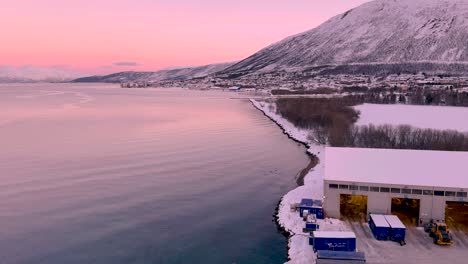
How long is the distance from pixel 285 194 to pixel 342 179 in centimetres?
864

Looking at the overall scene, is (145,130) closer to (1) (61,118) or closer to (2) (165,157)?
(2) (165,157)

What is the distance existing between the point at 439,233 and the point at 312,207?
6908 millimetres

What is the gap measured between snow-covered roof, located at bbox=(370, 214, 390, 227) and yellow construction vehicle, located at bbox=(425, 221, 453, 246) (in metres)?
2.42

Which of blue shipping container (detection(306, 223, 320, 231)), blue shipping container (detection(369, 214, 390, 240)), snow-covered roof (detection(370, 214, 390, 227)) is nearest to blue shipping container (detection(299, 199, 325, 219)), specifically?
blue shipping container (detection(306, 223, 320, 231))

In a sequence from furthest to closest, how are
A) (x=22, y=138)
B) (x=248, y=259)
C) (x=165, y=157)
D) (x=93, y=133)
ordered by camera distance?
(x=93, y=133)
(x=22, y=138)
(x=165, y=157)
(x=248, y=259)

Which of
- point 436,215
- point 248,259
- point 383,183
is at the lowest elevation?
point 248,259

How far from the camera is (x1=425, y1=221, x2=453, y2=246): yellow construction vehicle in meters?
19.7

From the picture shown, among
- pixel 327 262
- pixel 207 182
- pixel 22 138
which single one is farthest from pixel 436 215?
pixel 22 138

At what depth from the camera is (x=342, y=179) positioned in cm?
2253

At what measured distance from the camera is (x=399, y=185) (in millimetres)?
21781

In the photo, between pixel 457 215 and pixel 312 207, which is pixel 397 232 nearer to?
pixel 312 207

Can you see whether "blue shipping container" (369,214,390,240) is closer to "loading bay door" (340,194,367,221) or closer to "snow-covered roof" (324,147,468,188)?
"loading bay door" (340,194,367,221)

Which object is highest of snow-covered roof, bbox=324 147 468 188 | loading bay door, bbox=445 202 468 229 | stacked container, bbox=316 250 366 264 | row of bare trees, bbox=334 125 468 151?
snow-covered roof, bbox=324 147 468 188

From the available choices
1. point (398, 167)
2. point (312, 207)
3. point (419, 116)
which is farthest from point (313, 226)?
point (419, 116)
